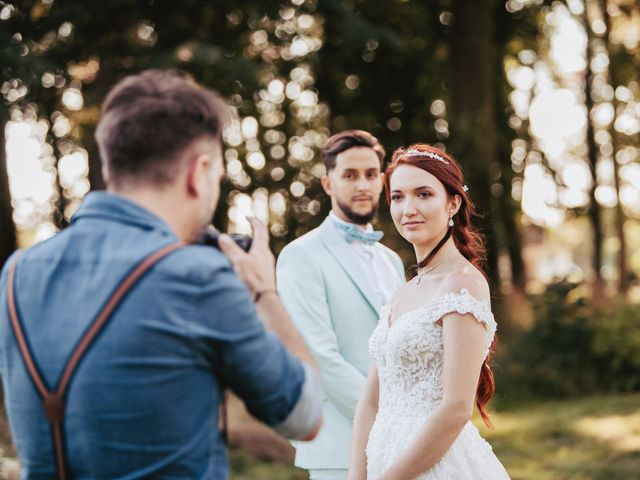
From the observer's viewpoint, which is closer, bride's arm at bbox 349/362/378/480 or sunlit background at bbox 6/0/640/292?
bride's arm at bbox 349/362/378/480

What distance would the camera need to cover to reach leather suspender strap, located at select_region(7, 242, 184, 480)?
1947mm

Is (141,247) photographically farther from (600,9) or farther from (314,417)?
(600,9)

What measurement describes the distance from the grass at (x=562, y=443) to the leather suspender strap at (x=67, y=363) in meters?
5.81

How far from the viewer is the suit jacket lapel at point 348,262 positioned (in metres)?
4.44

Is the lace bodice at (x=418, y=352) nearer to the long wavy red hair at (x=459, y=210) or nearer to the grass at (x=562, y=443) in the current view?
the long wavy red hair at (x=459, y=210)

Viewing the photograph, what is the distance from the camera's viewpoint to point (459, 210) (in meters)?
3.68

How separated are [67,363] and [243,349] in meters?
0.37

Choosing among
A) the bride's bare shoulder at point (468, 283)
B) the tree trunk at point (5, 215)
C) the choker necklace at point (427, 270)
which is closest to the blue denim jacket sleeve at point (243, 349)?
the bride's bare shoulder at point (468, 283)

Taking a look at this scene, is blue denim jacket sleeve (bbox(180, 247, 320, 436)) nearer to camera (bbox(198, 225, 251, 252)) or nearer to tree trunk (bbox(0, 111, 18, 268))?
camera (bbox(198, 225, 251, 252))

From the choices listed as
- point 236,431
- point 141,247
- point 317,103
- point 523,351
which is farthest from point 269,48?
point 141,247

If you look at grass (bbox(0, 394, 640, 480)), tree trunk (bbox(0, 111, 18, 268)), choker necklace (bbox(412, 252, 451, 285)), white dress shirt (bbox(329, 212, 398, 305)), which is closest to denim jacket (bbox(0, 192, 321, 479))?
choker necklace (bbox(412, 252, 451, 285))

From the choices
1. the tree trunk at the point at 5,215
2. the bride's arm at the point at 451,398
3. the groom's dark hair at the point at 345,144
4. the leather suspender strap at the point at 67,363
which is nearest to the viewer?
the leather suspender strap at the point at 67,363

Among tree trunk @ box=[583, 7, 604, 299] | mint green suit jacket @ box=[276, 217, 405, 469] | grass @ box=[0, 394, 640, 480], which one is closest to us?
mint green suit jacket @ box=[276, 217, 405, 469]

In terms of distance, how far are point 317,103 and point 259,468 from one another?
431 inches
